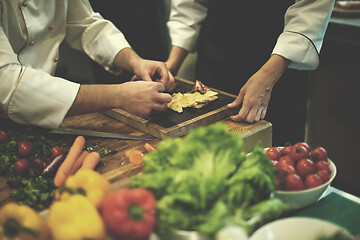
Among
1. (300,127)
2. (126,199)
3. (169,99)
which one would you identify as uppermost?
(126,199)

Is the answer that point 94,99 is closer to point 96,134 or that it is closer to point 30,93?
point 96,134

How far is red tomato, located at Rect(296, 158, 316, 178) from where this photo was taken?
138cm

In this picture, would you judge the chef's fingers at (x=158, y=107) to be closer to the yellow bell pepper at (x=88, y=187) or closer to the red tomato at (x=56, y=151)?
the red tomato at (x=56, y=151)

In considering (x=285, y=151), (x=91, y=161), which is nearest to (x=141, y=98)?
(x=91, y=161)

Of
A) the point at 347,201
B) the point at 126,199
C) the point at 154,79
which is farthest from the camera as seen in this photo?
the point at 154,79

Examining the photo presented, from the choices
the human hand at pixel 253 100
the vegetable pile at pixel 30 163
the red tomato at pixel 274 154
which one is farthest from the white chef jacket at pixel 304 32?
the vegetable pile at pixel 30 163

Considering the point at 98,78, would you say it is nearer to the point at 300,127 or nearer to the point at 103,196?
the point at 300,127

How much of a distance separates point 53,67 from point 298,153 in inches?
61.6

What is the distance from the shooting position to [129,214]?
105 cm

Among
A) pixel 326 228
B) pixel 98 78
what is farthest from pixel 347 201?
pixel 98 78

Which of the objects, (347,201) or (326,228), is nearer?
(326,228)

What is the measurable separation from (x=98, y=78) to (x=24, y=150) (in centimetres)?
190

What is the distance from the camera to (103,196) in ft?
3.85

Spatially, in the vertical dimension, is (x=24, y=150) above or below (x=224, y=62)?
below
